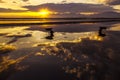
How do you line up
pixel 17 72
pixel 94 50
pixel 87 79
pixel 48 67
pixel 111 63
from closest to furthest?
pixel 87 79 → pixel 17 72 → pixel 48 67 → pixel 111 63 → pixel 94 50

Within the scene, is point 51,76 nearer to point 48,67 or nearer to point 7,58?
point 48,67

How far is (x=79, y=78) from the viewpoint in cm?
1391

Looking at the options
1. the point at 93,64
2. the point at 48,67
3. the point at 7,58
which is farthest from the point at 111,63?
the point at 7,58

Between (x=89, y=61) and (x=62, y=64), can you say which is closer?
(x=62, y=64)

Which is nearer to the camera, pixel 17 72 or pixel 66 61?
pixel 17 72

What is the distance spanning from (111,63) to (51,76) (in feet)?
20.3

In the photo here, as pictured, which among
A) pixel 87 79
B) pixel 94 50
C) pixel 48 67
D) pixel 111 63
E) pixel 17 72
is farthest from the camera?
pixel 94 50

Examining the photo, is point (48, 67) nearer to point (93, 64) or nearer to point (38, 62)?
point (38, 62)

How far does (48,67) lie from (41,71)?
3.96ft

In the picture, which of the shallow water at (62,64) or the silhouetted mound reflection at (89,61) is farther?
the silhouetted mound reflection at (89,61)

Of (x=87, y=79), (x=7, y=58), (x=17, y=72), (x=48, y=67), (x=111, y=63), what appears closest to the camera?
(x=87, y=79)

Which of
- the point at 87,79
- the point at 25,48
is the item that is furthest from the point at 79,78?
the point at 25,48

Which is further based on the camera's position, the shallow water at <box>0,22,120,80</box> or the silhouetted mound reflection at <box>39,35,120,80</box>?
the silhouetted mound reflection at <box>39,35,120,80</box>

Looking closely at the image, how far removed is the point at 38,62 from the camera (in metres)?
17.6
